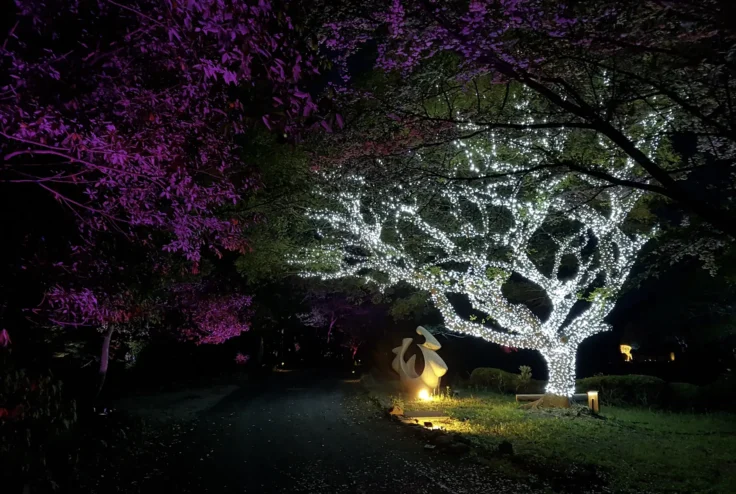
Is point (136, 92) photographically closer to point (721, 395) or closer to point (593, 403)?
point (593, 403)

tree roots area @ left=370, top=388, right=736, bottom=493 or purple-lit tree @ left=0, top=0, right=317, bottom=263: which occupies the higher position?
purple-lit tree @ left=0, top=0, right=317, bottom=263

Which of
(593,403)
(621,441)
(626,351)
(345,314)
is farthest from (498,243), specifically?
(345,314)

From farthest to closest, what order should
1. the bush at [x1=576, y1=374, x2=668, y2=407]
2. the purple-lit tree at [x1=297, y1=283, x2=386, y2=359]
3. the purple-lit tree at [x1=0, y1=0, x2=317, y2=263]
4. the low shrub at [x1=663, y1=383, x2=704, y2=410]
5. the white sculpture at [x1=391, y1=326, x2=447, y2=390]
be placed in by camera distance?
the purple-lit tree at [x1=297, y1=283, x2=386, y2=359]
the white sculpture at [x1=391, y1=326, x2=447, y2=390]
the bush at [x1=576, y1=374, x2=668, y2=407]
the low shrub at [x1=663, y1=383, x2=704, y2=410]
the purple-lit tree at [x1=0, y1=0, x2=317, y2=263]

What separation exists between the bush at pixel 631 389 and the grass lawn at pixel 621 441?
103 centimetres

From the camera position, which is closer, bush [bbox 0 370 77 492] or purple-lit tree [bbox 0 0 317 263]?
purple-lit tree [bbox 0 0 317 263]

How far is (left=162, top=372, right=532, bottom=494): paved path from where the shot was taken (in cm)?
618

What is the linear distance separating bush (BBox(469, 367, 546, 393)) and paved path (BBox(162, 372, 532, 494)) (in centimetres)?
716

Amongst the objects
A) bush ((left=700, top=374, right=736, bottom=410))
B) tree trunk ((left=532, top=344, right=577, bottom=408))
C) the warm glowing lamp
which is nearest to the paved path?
tree trunk ((left=532, top=344, right=577, bottom=408))

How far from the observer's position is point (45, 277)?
5.19 meters

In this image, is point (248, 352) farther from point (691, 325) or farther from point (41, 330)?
point (691, 325)

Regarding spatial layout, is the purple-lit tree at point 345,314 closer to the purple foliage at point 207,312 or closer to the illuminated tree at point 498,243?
the purple foliage at point 207,312

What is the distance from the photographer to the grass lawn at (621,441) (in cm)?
648

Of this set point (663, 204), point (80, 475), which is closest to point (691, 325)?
point (663, 204)

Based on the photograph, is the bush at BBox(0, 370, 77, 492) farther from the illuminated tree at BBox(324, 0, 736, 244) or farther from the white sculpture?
the white sculpture
